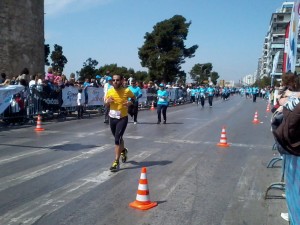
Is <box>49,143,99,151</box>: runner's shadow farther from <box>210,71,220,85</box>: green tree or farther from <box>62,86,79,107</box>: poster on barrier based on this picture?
<box>210,71,220,85</box>: green tree

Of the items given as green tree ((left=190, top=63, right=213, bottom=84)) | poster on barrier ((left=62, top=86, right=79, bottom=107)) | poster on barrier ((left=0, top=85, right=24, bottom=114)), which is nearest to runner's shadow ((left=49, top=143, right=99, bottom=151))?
poster on barrier ((left=0, top=85, right=24, bottom=114))

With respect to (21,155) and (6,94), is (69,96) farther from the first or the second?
(21,155)

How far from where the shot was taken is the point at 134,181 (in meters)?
6.50

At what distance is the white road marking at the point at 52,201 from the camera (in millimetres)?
4652

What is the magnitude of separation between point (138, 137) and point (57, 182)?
222 inches

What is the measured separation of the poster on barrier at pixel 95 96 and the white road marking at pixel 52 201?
1318 cm

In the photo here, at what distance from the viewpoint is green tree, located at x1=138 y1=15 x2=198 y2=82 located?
59.4 metres

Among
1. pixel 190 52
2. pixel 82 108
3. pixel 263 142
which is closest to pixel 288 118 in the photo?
pixel 263 142

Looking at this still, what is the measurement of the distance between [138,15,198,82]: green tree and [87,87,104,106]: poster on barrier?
38.5 metres

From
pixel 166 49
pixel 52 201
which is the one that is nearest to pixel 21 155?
pixel 52 201

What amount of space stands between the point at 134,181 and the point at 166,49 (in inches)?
2206

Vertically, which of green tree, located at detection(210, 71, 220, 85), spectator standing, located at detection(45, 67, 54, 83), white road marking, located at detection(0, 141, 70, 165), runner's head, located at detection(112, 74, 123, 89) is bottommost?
white road marking, located at detection(0, 141, 70, 165)

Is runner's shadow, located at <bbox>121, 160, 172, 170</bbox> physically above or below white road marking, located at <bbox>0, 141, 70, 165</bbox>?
below

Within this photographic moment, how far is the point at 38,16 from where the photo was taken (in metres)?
30.7
